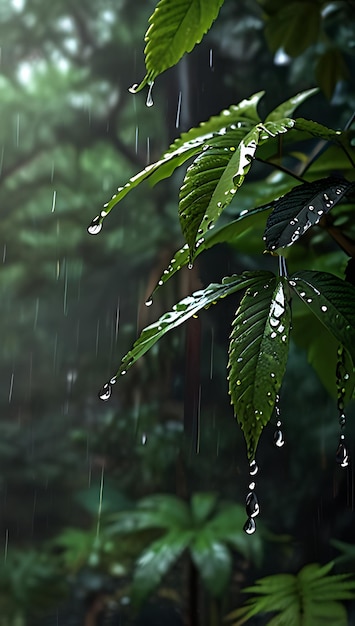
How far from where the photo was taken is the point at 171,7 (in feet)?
1.40

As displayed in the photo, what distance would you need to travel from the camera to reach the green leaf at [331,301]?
38 cm

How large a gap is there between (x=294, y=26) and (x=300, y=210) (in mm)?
848

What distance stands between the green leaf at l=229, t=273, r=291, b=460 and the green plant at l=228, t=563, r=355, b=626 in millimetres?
799

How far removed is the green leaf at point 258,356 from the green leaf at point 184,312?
0.02m

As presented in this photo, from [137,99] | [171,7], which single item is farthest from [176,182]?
[171,7]

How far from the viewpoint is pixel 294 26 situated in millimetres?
1144

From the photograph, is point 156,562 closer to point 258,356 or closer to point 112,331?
point 112,331

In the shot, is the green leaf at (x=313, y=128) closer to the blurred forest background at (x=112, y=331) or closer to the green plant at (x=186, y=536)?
the blurred forest background at (x=112, y=331)

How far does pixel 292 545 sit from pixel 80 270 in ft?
2.27

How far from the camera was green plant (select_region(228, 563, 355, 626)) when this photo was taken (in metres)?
1.06

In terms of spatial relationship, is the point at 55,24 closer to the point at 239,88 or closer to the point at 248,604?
the point at 239,88

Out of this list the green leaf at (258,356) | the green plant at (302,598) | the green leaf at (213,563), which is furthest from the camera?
the green leaf at (213,563)

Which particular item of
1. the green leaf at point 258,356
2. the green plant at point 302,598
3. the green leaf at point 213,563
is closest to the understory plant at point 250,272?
the green leaf at point 258,356

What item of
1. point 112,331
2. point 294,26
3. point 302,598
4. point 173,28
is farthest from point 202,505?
→ point 173,28
